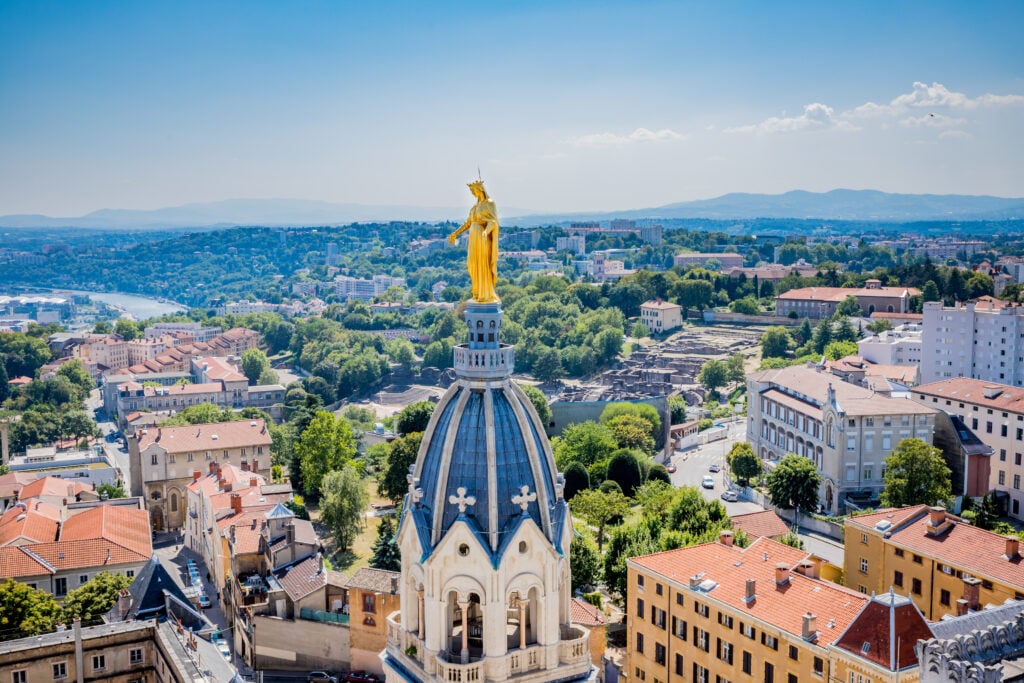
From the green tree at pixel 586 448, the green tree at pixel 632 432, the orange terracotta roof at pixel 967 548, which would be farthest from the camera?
the green tree at pixel 632 432

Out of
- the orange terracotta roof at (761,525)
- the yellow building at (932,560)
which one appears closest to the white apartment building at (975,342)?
the orange terracotta roof at (761,525)

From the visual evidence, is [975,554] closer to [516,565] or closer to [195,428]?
[516,565]

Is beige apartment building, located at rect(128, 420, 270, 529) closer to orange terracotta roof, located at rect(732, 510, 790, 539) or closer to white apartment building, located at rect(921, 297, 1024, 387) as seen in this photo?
orange terracotta roof, located at rect(732, 510, 790, 539)

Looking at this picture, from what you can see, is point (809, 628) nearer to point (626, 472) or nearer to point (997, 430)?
point (997, 430)

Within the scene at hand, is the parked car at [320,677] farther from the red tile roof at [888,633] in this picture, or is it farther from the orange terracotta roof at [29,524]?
the red tile roof at [888,633]

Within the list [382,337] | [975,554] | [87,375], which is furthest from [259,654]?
[382,337]

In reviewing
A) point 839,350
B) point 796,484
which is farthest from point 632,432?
point 839,350

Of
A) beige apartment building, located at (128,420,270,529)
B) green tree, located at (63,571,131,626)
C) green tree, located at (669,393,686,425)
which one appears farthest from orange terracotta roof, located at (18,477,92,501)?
green tree, located at (669,393,686,425)
